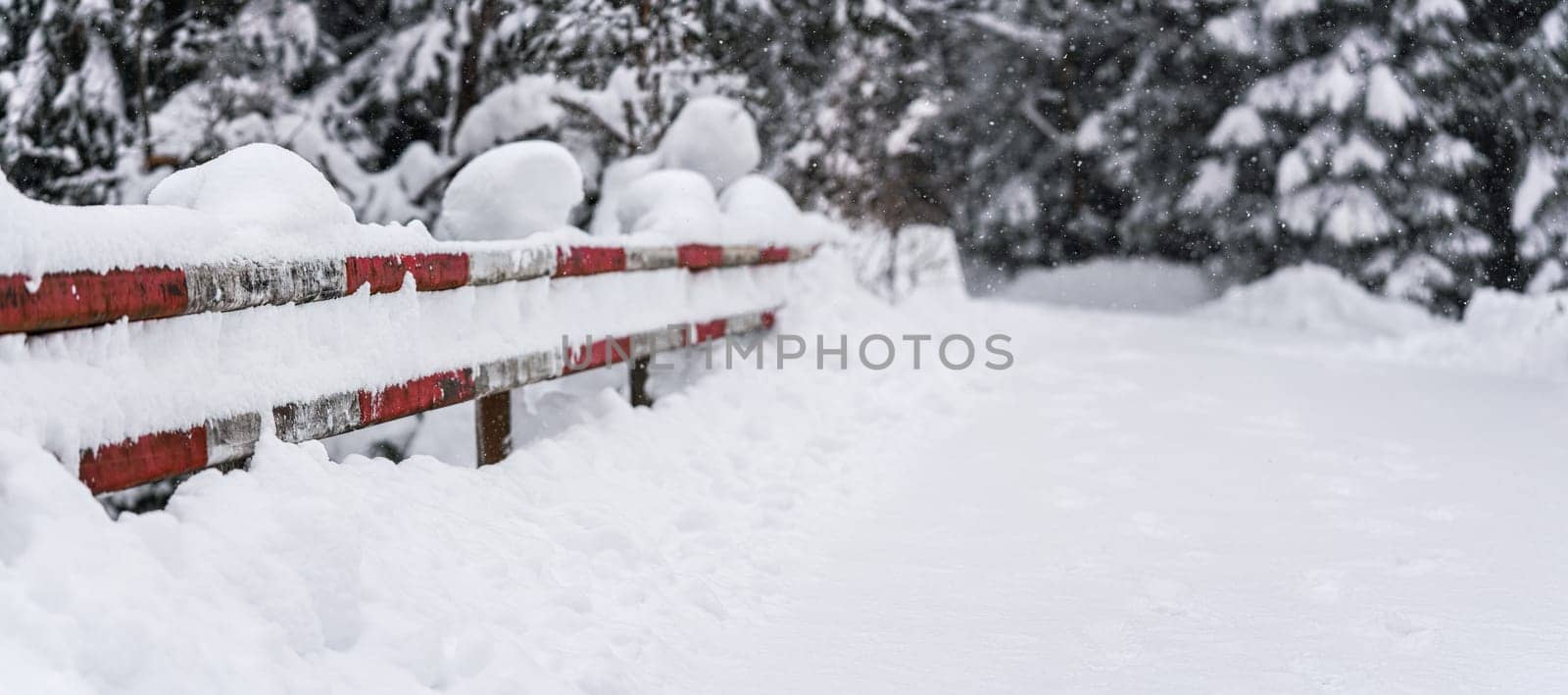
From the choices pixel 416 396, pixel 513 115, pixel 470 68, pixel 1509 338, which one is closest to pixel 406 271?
pixel 416 396

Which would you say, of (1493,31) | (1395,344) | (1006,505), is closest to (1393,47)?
(1493,31)

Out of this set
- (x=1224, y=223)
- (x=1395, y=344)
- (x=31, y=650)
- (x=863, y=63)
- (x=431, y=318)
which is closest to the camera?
(x=31, y=650)

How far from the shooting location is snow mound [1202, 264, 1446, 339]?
1508 cm

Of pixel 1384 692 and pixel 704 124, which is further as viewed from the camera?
pixel 704 124

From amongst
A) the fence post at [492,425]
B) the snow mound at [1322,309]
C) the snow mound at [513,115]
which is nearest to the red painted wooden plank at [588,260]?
the fence post at [492,425]

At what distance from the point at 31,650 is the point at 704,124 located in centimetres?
694

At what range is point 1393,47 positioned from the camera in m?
17.0

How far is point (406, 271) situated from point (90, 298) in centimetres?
124

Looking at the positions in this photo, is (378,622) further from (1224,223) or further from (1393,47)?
(1224,223)

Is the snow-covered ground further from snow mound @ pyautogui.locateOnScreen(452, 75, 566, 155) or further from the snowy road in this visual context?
snow mound @ pyautogui.locateOnScreen(452, 75, 566, 155)

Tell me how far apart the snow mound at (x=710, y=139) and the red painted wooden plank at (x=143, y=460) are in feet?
20.1

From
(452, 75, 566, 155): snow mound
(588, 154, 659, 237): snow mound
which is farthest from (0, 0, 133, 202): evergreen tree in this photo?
(588, 154, 659, 237): snow mound

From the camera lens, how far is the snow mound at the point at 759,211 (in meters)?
7.51

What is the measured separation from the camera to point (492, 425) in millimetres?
4422
